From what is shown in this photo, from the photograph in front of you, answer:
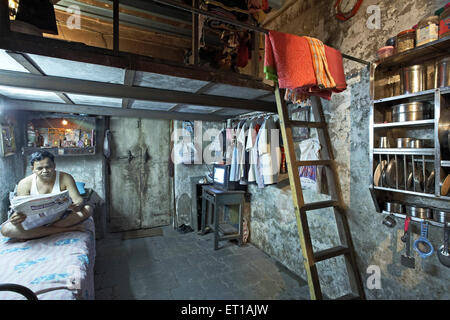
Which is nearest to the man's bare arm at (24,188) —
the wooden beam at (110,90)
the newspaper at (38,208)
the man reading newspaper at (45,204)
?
the man reading newspaper at (45,204)

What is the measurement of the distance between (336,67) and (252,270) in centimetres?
277

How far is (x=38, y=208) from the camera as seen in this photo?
2.11m

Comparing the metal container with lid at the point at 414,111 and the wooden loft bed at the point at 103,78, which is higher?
the wooden loft bed at the point at 103,78

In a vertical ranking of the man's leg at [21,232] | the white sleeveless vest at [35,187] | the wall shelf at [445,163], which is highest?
the wall shelf at [445,163]

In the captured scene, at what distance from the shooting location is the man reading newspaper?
2076 mm

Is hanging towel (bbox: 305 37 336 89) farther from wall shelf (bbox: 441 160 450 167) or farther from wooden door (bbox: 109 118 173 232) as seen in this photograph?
wooden door (bbox: 109 118 173 232)

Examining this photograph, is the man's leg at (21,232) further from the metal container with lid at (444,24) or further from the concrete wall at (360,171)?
the metal container with lid at (444,24)

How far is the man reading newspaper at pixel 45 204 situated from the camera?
81.7 inches

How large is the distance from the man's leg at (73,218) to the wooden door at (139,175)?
5.95 feet

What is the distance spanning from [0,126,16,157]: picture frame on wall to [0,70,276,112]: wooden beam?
1.55m

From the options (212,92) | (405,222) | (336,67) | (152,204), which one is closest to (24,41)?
(212,92)

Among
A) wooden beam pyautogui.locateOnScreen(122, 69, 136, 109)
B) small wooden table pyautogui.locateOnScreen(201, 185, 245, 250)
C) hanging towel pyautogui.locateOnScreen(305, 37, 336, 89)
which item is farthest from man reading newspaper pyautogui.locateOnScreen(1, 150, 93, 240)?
hanging towel pyautogui.locateOnScreen(305, 37, 336, 89)

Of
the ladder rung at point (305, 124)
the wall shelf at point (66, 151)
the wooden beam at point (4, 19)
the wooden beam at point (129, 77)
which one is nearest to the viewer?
the wooden beam at point (4, 19)
